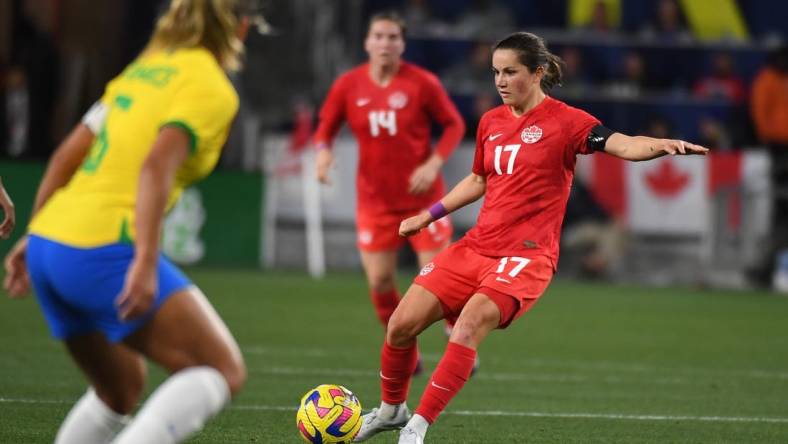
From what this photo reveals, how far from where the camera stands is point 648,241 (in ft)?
62.2

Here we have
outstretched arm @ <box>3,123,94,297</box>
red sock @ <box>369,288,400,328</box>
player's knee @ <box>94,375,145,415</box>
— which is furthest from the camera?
red sock @ <box>369,288,400,328</box>

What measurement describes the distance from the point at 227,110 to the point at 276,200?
14.3 meters

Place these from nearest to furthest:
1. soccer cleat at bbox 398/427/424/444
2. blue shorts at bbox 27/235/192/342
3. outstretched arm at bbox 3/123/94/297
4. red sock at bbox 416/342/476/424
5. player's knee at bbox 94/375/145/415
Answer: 1. blue shorts at bbox 27/235/192/342
2. outstretched arm at bbox 3/123/94/297
3. player's knee at bbox 94/375/145/415
4. soccer cleat at bbox 398/427/424/444
5. red sock at bbox 416/342/476/424

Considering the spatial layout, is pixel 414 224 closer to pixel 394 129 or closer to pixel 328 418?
pixel 328 418

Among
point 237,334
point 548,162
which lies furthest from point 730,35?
point 548,162

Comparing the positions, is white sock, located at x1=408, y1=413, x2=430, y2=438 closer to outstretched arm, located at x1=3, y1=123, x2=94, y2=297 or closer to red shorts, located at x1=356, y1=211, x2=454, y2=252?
outstretched arm, located at x1=3, y1=123, x2=94, y2=297

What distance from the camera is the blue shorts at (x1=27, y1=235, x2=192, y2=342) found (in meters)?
4.40

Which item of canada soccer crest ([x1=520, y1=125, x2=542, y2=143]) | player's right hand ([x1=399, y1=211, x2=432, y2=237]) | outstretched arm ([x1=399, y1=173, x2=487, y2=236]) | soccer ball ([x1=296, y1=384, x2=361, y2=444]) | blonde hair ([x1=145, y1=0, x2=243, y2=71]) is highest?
blonde hair ([x1=145, y1=0, x2=243, y2=71])

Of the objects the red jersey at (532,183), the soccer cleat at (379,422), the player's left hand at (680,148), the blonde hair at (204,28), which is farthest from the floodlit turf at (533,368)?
the blonde hair at (204,28)

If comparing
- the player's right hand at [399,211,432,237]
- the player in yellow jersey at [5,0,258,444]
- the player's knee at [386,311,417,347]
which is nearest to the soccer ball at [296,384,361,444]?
the player's knee at [386,311,417,347]

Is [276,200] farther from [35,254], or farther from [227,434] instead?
[35,254]

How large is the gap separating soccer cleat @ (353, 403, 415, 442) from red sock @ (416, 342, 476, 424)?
65 centimetres

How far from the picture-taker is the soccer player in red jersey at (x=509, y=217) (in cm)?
657

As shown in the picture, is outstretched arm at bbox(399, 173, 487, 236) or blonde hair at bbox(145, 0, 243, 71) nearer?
blonde hair at bbox(145, 0, 243, 71)
